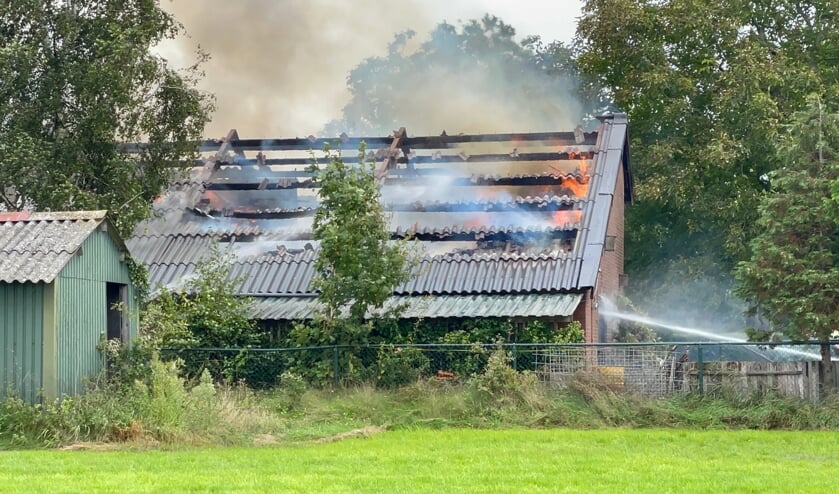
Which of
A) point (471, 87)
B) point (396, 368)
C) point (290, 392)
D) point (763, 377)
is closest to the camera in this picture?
point (763, 377)

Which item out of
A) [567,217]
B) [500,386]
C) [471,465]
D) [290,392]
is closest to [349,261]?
[290,392]

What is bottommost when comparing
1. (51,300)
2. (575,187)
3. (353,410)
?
(353,410)

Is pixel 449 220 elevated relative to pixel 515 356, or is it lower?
elevated

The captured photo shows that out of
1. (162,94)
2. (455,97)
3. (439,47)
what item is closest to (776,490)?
(162,94)

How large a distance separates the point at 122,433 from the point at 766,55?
22557mm

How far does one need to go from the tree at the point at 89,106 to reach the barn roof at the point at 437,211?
99.2 inches

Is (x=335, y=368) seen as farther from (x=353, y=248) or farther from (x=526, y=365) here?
(x=526, y=365)

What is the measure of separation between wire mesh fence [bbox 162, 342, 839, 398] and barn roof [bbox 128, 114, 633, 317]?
7.57ft

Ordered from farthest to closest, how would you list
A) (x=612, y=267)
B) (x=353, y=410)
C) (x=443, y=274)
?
(x=612, y=267) < (x=443, y=274) < (x=353, y=410)

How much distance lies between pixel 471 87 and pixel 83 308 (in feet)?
91.6

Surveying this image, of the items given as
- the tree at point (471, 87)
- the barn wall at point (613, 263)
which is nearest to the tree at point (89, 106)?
the barn wall at point (613, 263)

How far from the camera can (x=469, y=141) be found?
1148 inches

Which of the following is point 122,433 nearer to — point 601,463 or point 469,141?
point 601,463

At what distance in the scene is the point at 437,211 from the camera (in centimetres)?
2592
